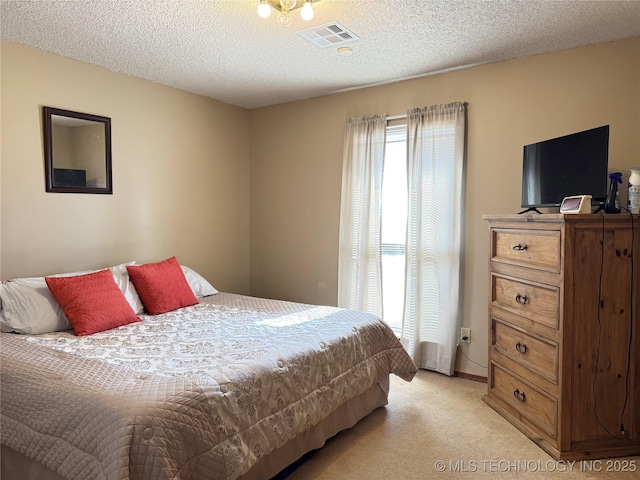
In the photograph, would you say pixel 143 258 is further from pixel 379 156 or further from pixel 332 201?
pixel 379 156

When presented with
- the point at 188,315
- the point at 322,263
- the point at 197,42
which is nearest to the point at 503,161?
the point at 322,263

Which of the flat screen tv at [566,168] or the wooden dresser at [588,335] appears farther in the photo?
the flat screen tv at [566,168]

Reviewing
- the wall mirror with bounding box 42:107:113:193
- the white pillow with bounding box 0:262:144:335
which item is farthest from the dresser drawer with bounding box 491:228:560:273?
the wall mirror with bounding box 42:107:113:193

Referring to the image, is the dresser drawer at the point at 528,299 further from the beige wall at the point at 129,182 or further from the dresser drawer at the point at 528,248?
the beige wall at the point at 129,182

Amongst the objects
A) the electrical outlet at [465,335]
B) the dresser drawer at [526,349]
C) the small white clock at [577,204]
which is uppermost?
the small white clock at [577,204]

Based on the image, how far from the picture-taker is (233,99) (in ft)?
14.2

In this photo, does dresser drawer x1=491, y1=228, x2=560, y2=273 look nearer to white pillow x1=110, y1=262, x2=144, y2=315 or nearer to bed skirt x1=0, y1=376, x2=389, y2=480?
bed skirt x1=0, y1=376, x2=389, y2=480

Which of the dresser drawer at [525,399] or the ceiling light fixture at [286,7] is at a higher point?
the ceiling light fixture at [286,7]

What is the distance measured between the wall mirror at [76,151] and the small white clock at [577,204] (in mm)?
3197

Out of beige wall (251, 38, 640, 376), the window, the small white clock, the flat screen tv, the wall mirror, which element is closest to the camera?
the small white clock

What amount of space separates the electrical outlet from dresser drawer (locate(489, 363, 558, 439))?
1.65ft

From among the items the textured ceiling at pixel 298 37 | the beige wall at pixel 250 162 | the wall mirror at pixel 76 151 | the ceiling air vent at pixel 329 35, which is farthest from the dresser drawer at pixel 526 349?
the wall mirror at pixel 76 151

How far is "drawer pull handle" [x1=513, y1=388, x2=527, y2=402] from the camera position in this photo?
2627mm

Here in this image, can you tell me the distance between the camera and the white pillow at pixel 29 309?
2.53 meters
